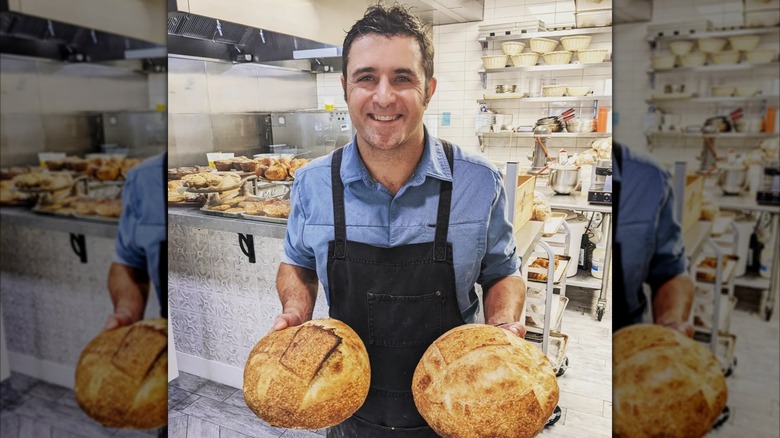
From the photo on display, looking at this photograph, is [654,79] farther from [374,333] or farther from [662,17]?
[374,333]

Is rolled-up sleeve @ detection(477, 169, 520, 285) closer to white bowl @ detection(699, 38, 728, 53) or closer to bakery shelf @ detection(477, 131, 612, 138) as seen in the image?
bakery shelf @ detection(477, 131, 612, 138)

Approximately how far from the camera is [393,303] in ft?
4.28

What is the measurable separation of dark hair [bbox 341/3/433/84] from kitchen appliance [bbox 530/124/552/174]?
0.38m

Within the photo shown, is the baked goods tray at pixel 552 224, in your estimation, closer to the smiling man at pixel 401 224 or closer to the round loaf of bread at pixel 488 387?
the smiling man at pixel 401 224

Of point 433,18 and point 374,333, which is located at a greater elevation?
point 433,18

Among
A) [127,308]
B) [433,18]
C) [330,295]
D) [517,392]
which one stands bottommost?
[517,392]

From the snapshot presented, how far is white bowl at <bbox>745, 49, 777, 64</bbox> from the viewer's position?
537 mm

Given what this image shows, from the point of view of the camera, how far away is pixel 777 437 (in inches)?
23.2

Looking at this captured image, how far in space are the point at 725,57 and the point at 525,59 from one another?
2.66 feet

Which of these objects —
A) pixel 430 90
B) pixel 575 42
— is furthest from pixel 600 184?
pixel 430 90

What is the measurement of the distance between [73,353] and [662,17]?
99 centimetres

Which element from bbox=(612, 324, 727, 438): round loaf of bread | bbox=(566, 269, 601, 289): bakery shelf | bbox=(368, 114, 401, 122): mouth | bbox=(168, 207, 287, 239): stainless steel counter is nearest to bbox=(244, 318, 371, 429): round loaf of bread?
bbox=(168, 207, 287, 239): stainless steel counter

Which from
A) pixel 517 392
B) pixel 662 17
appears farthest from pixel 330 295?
pixel 662 17

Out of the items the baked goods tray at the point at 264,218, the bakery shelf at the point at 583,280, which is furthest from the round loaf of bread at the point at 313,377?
the bakery shelf at the point at 583,280
